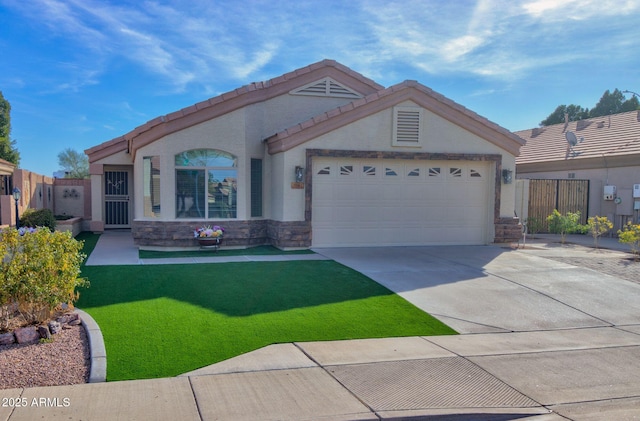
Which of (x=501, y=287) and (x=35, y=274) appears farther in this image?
(x=501, y=287)

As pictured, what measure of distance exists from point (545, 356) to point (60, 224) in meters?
15.3

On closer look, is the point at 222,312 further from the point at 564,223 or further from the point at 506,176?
the point at 564,223

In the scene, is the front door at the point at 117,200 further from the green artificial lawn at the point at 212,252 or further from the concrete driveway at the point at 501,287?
the concrete driveway at the point at 501,287

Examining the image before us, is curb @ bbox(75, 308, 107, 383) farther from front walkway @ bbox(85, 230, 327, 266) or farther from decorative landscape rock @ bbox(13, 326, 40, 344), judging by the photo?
front walkway @ bbox(85, 230, 327, 266)

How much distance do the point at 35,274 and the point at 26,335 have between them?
80cm

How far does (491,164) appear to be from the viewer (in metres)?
15.3

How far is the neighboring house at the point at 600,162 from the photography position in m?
19.0

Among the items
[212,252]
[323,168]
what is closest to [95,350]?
[212,252]

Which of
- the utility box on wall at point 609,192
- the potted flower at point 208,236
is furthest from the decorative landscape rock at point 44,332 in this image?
the utility box on wall at point 609,192

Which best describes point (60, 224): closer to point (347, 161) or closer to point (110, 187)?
point (110, 187)

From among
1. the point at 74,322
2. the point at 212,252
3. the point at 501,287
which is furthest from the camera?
the point at 212,252

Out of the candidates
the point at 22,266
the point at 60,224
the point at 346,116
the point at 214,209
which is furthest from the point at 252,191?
the point at 22,266

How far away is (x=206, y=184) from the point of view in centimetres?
1400

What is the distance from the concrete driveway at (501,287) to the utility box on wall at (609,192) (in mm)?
6058
